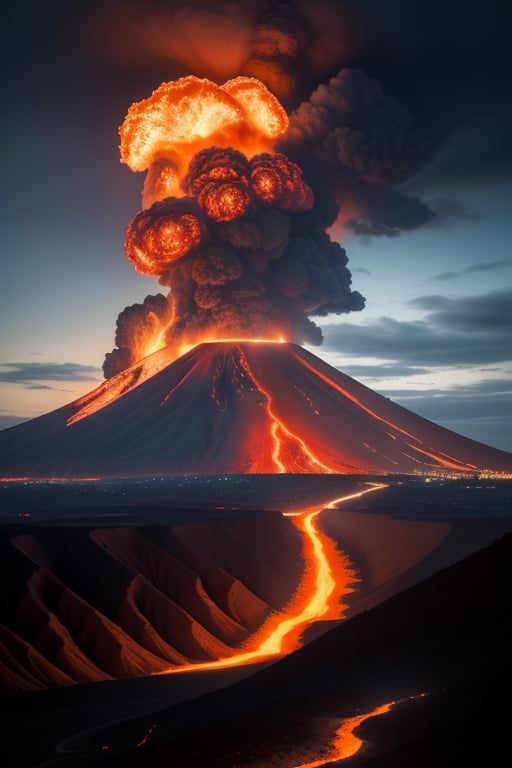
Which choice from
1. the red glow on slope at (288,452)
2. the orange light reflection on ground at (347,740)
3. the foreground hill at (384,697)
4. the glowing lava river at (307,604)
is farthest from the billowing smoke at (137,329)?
the orange light reflection on ground at (347,740)

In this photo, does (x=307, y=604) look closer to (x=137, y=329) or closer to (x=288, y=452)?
(x=288, y=452)

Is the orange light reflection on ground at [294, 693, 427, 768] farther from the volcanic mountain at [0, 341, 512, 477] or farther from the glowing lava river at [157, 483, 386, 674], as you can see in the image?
the volcanic mountain at [0, 341, 512, 477]

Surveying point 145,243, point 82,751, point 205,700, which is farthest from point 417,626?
point 145,243

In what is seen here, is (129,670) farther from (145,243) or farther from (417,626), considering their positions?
(145,243)

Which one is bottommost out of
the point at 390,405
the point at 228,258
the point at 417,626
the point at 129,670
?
the point at 129,670

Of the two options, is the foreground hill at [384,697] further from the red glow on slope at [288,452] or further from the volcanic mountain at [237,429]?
the volcanic mountain at [237,429]
